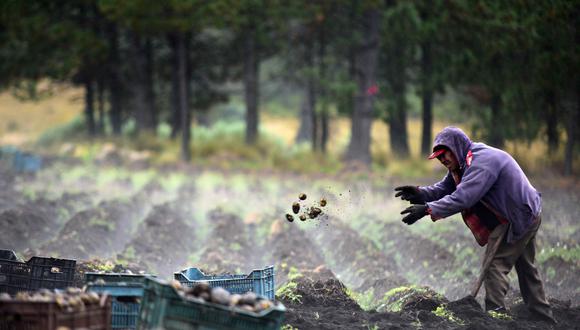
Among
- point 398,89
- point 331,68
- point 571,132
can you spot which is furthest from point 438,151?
point 331,68

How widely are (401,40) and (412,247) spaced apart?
1569 centimetres

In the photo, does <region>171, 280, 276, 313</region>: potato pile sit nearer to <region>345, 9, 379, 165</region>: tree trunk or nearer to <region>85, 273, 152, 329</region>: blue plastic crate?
<region>85, 273, 152, 329</region>: blue plastic crate

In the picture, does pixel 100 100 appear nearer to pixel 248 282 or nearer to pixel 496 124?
pixel 496 124

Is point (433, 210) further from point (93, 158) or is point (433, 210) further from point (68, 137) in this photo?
point (68, 137)

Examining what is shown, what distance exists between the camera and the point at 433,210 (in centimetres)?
796

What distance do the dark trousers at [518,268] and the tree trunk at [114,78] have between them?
102 feet

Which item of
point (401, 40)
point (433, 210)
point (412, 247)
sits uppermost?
point (401, 40)

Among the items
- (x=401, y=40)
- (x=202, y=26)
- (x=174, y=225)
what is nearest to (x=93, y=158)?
(x=202, y=26)

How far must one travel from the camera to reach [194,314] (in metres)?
5.80

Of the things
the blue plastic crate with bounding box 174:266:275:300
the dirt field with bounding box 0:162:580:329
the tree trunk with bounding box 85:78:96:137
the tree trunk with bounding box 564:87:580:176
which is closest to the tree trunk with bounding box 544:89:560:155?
the tree trunk with bounding box 564:87:580:176

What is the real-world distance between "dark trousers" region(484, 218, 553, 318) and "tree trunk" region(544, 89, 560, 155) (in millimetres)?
13614

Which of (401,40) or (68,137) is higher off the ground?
(401,40)

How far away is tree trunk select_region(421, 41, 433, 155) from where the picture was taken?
2891 centimetres

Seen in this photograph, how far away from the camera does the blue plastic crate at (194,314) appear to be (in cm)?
579
